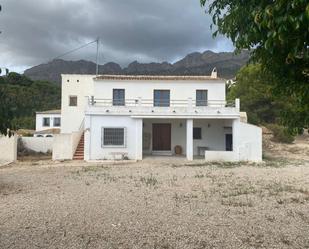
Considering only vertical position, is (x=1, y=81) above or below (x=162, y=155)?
above

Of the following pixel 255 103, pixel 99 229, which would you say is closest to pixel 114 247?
pixel 99 229

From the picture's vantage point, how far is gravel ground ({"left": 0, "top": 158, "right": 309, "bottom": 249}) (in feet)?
23.7

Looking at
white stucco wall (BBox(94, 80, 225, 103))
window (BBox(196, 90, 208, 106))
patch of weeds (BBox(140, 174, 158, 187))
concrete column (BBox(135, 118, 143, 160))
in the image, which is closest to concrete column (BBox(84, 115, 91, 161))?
concrete column (BBox(135, 118, 143, 160))

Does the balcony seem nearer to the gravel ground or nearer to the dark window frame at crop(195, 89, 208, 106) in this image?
the dark window frame at crop(195, 89, 208, 106)

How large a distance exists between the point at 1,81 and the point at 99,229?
161 inches

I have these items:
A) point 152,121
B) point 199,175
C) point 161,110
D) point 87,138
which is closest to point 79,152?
point 87,138

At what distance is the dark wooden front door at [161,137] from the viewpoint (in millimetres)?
30531

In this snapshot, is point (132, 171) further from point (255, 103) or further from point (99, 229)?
point (255, 103)

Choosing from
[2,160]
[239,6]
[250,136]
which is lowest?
[2,160]

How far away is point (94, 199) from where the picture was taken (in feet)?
38.5

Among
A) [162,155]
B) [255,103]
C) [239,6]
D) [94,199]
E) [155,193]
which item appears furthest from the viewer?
[255,103]

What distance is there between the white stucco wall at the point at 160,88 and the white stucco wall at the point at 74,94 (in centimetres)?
368

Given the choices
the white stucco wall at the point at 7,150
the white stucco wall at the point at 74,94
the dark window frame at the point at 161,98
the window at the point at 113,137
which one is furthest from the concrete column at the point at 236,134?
the white stucco wall at the point at 7,150

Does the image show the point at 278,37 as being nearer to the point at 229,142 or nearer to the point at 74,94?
the point at 229,142
